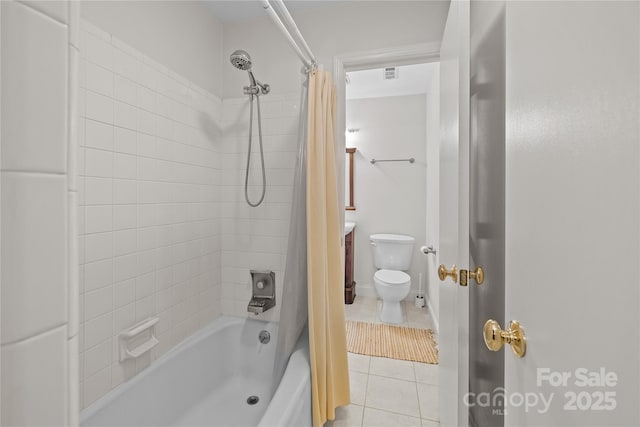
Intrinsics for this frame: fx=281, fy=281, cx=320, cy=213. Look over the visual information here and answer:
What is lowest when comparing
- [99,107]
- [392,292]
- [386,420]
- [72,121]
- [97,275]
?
[386,420]

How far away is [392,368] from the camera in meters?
1.97

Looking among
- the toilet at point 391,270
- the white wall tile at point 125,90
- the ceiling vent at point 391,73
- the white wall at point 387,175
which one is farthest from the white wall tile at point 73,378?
the white wall at point 387,175

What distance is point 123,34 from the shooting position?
119 cm

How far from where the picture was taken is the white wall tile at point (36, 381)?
0.62ft

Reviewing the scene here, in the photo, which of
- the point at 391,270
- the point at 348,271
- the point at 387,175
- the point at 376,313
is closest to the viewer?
the point at 376,313

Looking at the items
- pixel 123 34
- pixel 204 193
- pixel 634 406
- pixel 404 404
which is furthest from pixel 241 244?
pixel 634 406

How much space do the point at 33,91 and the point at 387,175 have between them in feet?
10.9

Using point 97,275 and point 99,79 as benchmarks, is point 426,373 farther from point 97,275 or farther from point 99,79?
point 99,79

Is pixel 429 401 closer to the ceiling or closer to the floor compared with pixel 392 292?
closer to the floor

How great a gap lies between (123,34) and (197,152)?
613 mm

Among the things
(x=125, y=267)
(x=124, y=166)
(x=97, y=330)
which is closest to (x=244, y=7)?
(x=124, y=166)

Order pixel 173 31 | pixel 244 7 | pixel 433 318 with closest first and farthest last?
pixel 173 31, pixel 244 7, pixel 433 318

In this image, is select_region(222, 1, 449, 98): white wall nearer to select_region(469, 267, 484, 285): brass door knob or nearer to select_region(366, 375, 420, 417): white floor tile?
select_region(469, 267, 484, 285): brass door knob

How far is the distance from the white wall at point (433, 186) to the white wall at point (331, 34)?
3.30 ft
